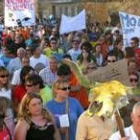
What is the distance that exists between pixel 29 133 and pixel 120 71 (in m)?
1.23

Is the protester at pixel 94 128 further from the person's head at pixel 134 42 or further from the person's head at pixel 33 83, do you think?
the person's head at pixel 134 42

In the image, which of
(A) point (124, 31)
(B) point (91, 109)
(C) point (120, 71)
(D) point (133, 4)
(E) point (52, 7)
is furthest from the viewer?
(E) point (52, 7)

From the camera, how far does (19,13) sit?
16750 millimetres

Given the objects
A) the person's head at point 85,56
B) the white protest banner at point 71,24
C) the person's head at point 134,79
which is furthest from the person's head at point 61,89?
the white protest banner at point 71,24

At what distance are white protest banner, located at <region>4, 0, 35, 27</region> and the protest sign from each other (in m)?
10.2

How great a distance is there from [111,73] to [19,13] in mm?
11188

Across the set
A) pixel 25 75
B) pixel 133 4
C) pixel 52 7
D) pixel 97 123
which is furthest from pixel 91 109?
pixel 52 7

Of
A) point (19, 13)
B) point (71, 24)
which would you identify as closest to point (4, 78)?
point (71, 24)

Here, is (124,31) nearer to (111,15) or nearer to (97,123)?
(97,123)

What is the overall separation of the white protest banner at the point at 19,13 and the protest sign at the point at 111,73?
1025 cm

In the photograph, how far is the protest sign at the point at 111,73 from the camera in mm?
5379

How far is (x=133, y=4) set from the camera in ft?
90.8

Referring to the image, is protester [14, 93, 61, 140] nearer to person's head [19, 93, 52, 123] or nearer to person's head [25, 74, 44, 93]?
person's head [19, 93, 52, 123]

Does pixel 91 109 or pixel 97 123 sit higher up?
pixel 91 109
